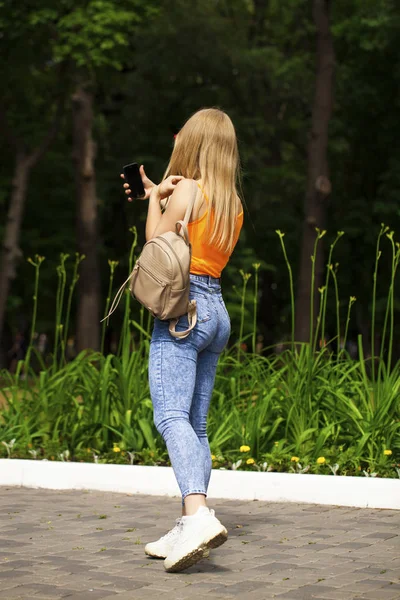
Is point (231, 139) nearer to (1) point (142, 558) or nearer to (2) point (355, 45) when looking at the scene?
(1) point (142, 558)

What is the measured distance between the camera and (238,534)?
587cm

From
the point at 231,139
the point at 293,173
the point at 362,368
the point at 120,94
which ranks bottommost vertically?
the point at 362,368

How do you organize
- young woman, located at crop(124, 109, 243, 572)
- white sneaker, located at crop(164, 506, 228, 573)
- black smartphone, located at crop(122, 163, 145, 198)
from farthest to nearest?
black smartphone, located at crop(122, 163, 145, 198), young woman, located at crop(124, 109, 243, 572), white sneaker, located at crop(164, 506, 228, 573)

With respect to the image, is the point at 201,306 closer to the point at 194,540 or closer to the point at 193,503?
the point at 193,503

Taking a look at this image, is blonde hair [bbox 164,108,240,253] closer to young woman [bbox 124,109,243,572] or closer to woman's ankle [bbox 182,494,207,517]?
young woman [bbox 124,109,243,572]

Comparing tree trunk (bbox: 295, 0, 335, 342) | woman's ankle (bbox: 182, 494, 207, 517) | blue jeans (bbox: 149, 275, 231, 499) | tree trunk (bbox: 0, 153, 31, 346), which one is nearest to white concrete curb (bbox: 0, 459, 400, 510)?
blue jeans (bbox: 149, 275, 231, 499)

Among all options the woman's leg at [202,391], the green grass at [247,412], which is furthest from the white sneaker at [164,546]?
the green grass at [247,412]

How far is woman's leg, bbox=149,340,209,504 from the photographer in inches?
195

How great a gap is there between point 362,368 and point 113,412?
5.73ft

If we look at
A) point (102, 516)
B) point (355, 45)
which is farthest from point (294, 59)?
point (102, 516)

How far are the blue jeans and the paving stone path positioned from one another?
436mm

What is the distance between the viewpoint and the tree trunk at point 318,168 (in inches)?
852

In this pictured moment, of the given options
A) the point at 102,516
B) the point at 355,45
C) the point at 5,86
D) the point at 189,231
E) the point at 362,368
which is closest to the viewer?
the point at 189,231

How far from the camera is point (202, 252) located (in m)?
5.09
